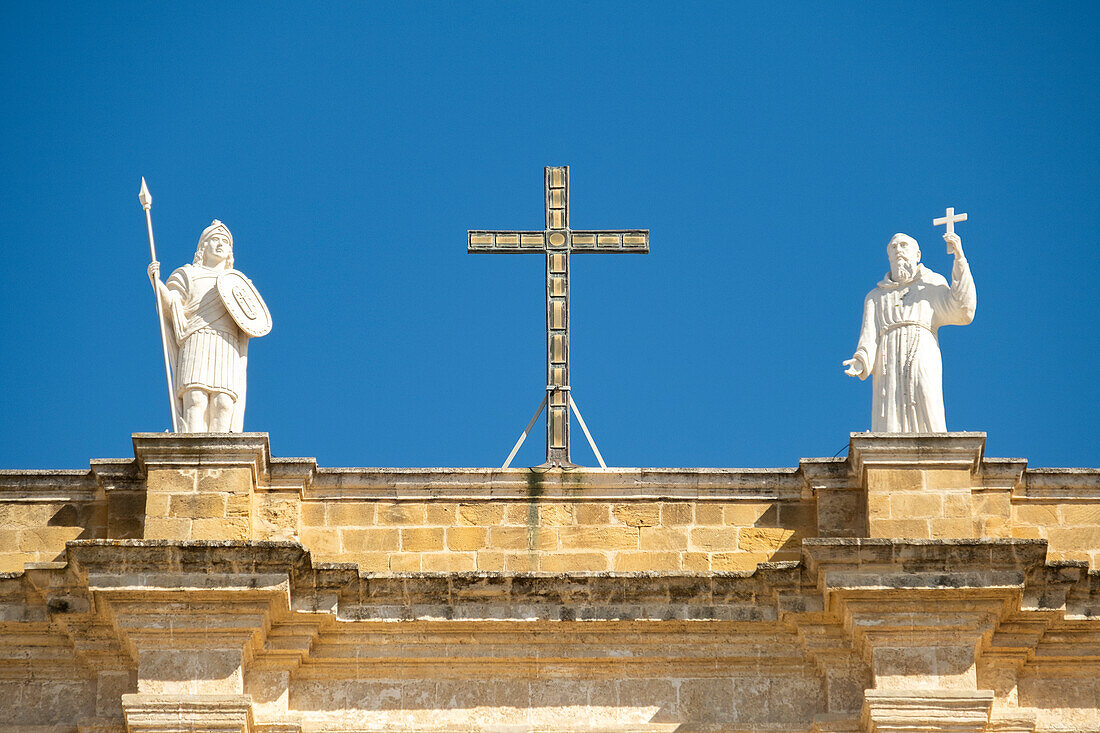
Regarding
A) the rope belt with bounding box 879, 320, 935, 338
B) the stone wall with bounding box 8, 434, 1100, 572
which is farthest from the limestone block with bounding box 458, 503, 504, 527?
the rope belt with bounding box 879, 320, 935, 338

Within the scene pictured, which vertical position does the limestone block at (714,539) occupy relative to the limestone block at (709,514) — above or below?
below

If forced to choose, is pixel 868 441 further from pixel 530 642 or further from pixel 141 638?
pixel 141 638

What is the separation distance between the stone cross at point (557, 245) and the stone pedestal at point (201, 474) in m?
2.25

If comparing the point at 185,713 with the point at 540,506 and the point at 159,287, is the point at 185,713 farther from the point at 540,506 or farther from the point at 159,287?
the point at 159,287

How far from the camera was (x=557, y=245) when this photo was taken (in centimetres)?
1698

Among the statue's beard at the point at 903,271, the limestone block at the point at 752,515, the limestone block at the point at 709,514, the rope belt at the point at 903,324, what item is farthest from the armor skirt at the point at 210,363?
the statue's beard at the point at 903,271

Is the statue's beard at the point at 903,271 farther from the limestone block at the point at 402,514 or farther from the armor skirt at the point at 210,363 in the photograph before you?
the armor skirt at the point at 210,363

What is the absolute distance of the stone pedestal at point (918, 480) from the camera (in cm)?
1512

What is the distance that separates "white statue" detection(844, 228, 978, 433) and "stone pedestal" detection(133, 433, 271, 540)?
394 centimetres

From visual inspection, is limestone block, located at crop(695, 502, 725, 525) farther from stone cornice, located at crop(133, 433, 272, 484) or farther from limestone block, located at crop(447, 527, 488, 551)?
stone cornice, located at crop(133, 433, 272, 484)

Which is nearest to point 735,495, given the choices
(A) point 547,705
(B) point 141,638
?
(A) point 547,705

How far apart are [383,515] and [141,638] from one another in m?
1.85

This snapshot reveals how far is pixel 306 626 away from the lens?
14.7 m

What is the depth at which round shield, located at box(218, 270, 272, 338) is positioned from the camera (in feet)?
52.9
